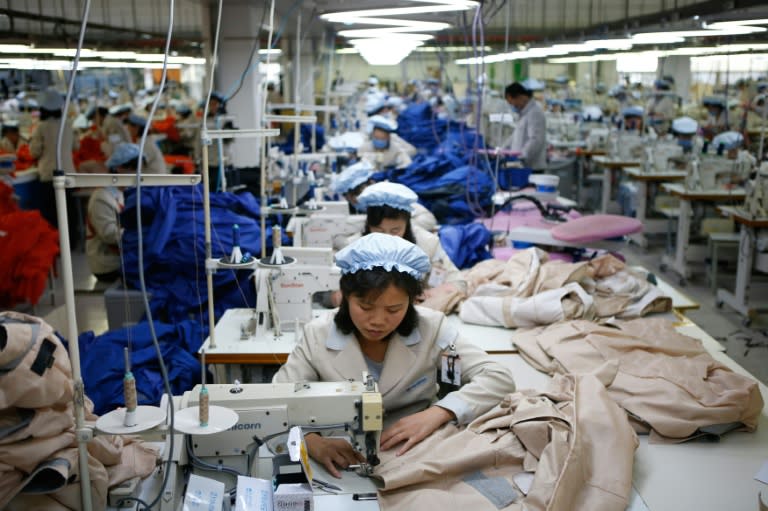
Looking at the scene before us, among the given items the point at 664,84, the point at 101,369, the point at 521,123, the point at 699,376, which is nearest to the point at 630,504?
the point at 699,376

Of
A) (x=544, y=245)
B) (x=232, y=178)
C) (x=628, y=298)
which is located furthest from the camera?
(x=232, y=178)

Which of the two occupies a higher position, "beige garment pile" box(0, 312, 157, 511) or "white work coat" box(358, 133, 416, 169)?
"white work coat" box(358, 133, 416, 169)

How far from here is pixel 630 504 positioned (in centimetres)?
186

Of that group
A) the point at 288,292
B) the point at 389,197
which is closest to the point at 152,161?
the point at 389,197

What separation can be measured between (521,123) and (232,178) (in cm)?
318

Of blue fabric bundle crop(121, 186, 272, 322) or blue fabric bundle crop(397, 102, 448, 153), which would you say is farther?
blue fabric bundle crop(397, 102, 448, 153)

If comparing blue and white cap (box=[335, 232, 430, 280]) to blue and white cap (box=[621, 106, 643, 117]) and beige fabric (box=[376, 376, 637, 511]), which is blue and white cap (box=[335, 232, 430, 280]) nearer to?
beige fabric (box=[376, 376, 637, 511])

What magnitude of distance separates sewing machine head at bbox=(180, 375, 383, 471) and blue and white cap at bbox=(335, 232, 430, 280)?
422 millimetres

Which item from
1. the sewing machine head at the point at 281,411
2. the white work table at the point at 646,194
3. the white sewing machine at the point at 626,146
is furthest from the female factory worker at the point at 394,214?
the white sewing machine at the point at 626,146

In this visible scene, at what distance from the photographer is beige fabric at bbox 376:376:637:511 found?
1.76 meters

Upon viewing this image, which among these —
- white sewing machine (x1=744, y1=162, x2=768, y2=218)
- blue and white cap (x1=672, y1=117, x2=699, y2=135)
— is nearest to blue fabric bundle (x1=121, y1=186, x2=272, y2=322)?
white sewing machine (x1=744, y1=162, x2=768, y2=218)

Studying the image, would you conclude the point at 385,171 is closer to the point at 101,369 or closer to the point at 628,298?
the point at 628,298

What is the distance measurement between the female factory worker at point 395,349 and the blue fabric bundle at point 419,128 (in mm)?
7829

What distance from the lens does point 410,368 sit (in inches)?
86.3
